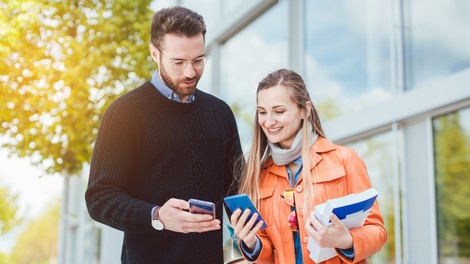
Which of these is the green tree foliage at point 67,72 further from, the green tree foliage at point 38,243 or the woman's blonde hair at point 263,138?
the green tree foliage at point 38,243

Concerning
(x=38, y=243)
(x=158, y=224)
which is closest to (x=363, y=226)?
(x=158, y=224)

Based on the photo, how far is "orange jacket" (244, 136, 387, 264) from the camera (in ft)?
8.57

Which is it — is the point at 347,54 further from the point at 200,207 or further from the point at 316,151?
the point at 200,207

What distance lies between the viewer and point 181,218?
7.69 feet

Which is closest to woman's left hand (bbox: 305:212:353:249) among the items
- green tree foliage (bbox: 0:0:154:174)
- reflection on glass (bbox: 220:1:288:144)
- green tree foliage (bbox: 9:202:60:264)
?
green tree foliage (bbox: 0:0:154:174)

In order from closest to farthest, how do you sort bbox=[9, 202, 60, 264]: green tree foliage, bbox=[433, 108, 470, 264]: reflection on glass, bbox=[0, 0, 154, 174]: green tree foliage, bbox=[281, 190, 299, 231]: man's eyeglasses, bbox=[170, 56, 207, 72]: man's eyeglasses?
bbox=[170, 56, 207, 72]: man's eyeglasses, bbox=[281, 190, 299, 231]: man's eyeglasses, bbox=[433, 108, 470, 264]: reflection on glass, bbox=[0, 0, 154, 174]: green tree foliage, bbox=[9, 202, 60, 264]: green tree foliage

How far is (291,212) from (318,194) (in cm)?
13

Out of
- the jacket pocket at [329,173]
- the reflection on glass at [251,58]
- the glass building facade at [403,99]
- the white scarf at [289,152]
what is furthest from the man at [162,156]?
the reflection on glass at [251,58]

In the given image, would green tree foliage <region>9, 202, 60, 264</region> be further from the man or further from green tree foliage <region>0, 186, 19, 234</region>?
the man

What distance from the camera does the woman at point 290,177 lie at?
262 cm

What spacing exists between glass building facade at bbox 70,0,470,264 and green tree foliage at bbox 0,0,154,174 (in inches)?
74.5

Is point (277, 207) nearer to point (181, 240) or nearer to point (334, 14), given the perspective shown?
point (181, 240)

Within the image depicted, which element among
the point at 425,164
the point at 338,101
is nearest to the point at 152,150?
the point at 425,164

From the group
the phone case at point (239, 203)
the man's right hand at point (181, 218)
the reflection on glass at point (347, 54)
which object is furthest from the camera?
the reflection on glass at point (347, 54)
